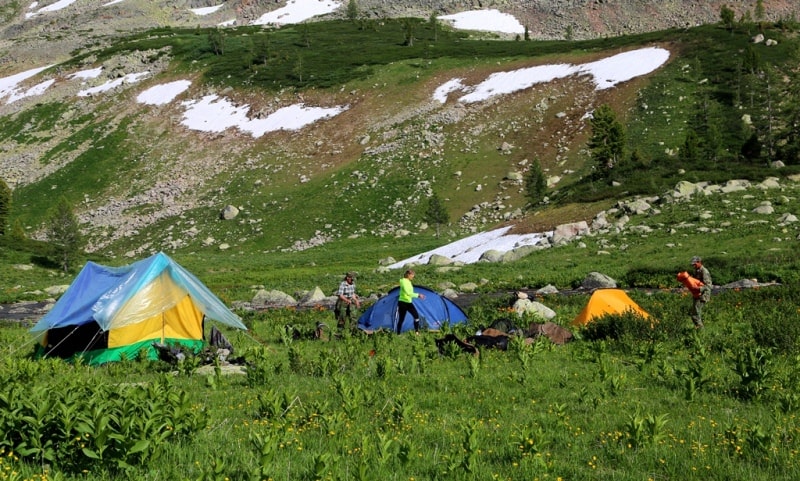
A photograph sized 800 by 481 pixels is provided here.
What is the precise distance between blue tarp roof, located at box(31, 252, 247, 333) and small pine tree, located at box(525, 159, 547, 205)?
1502 inches

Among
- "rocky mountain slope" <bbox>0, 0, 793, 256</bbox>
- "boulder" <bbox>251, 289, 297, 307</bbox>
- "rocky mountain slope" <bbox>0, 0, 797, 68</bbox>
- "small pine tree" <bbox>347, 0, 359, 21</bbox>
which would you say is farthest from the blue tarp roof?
"small pine tree" <bbox>347, 0, 359, 21</bbox>

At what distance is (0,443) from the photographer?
19.3ft

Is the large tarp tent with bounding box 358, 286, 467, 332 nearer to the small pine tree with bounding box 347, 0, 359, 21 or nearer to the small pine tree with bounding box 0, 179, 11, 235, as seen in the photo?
the small pine tree with bounding box 0, 179, 11, 235

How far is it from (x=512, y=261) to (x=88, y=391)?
30192 mm

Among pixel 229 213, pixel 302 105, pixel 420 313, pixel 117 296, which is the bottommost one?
pixel 229 213

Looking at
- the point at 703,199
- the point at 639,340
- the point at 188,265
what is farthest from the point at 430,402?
the point at 188,265

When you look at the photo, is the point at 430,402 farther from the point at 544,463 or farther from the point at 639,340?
the point at 639,340

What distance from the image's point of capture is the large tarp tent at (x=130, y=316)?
14.6m

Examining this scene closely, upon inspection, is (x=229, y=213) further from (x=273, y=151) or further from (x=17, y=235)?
(x=17, y=235)

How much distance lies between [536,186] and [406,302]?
36.2m

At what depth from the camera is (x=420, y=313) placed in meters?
18.8

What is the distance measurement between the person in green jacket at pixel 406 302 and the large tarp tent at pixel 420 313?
0.45 meters

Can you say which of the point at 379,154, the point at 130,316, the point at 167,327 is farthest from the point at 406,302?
the point at 379,154

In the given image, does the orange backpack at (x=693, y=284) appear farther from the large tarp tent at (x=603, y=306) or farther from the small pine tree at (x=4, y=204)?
the small pine tree at (x=4, y=204)
